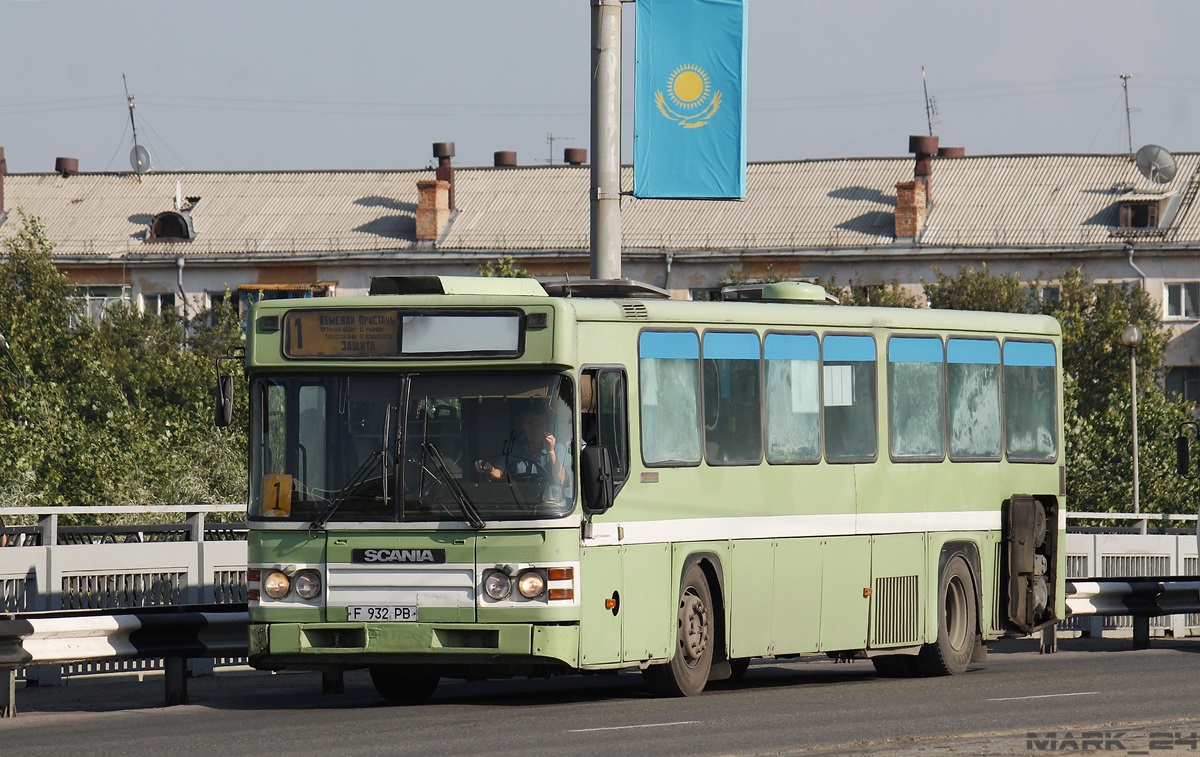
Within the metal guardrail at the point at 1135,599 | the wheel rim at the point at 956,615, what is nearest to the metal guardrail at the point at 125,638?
the wheel rim at the point at 956,615

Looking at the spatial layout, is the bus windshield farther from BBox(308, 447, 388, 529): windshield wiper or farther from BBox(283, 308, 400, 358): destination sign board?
BBox(283, 308, 400, 358): destination sign board

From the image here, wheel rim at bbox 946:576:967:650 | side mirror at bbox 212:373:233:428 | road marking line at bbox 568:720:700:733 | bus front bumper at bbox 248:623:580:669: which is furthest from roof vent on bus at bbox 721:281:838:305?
road marking line at bbox 568:720:700:733

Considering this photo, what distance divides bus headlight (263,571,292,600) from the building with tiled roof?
60.6m

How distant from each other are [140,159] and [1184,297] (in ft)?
137

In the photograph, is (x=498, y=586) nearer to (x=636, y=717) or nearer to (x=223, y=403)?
(x=636, y=717)

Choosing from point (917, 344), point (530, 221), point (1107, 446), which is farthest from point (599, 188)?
point (530, 221)

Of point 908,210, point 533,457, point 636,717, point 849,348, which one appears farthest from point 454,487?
point 908,210

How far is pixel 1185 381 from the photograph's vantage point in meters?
75.4

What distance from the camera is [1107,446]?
57.6 metres

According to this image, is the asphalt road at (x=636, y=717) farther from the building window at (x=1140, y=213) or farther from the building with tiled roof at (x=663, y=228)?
the building window at (x=1140, y=213)

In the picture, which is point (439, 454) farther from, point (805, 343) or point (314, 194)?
point (314, 194)

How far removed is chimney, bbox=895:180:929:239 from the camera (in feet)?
249

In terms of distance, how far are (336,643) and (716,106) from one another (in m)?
6.60

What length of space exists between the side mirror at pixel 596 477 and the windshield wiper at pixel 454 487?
701 mm
